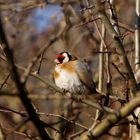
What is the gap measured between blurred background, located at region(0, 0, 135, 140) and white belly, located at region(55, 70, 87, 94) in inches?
5.3

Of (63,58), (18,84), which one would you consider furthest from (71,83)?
(18,84)

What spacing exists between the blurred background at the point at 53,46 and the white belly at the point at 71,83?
13cm

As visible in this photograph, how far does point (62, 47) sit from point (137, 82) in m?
4.23

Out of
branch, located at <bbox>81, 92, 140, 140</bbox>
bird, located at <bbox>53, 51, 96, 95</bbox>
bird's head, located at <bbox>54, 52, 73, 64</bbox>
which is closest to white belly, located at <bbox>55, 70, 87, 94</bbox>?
bird, located at <bbox>53, 51, 96, 95</bbox>

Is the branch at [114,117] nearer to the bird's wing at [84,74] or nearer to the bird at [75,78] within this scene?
the bird at [75,78]

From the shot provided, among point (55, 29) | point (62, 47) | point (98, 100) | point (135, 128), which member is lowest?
point (135, 128)

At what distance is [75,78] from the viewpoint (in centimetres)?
409

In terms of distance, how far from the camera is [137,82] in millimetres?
3156

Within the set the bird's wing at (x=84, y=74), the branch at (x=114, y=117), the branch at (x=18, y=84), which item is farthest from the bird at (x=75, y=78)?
the branch at (x=18, y=84)

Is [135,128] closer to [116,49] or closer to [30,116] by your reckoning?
[116,49]

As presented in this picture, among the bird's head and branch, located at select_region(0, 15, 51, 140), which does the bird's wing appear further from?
branch, located at select_region(0, 15, 51, 140)

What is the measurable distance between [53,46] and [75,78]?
365cm

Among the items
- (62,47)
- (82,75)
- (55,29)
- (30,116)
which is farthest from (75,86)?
(55,29)

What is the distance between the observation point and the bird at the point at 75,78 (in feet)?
13.2
